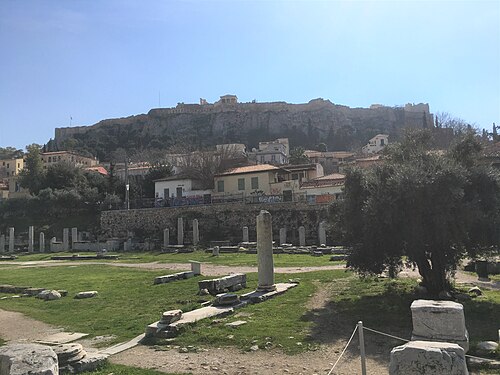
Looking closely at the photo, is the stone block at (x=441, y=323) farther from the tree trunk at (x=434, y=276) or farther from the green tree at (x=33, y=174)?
the green tree at (x=33, y=174)

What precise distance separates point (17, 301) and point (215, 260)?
1362 centimetres

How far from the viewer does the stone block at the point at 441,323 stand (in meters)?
9.32

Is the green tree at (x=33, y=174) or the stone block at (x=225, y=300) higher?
the green tree at (x=33, y=174)

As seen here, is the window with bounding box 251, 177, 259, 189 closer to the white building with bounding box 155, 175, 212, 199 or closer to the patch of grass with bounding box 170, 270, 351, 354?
the white building with bounding box 155, 175, 212, 199

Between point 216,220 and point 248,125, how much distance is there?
329ft

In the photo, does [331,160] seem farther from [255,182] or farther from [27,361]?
[27,361]

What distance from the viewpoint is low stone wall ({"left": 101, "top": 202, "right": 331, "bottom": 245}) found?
48.4 metres

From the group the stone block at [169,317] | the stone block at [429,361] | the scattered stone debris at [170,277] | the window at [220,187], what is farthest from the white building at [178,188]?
the stone block at [429,361]

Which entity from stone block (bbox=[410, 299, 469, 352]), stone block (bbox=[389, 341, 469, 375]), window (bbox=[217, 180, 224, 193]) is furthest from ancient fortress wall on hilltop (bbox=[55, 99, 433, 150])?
stone block (bbox=[389, 341, 469, 375])

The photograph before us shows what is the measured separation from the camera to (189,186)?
6156 centimetres

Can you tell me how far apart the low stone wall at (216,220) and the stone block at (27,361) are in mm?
37807

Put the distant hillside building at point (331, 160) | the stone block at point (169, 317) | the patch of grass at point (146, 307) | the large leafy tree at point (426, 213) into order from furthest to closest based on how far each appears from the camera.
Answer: the distant hillside building at point (331, 160)
the large leafy tree at point (426, 213)
the stone block at point (169, 317)
the patch of grass at point (146, 307)

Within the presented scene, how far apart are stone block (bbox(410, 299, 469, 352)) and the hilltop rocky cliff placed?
420 feet

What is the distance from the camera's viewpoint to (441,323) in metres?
9.45
